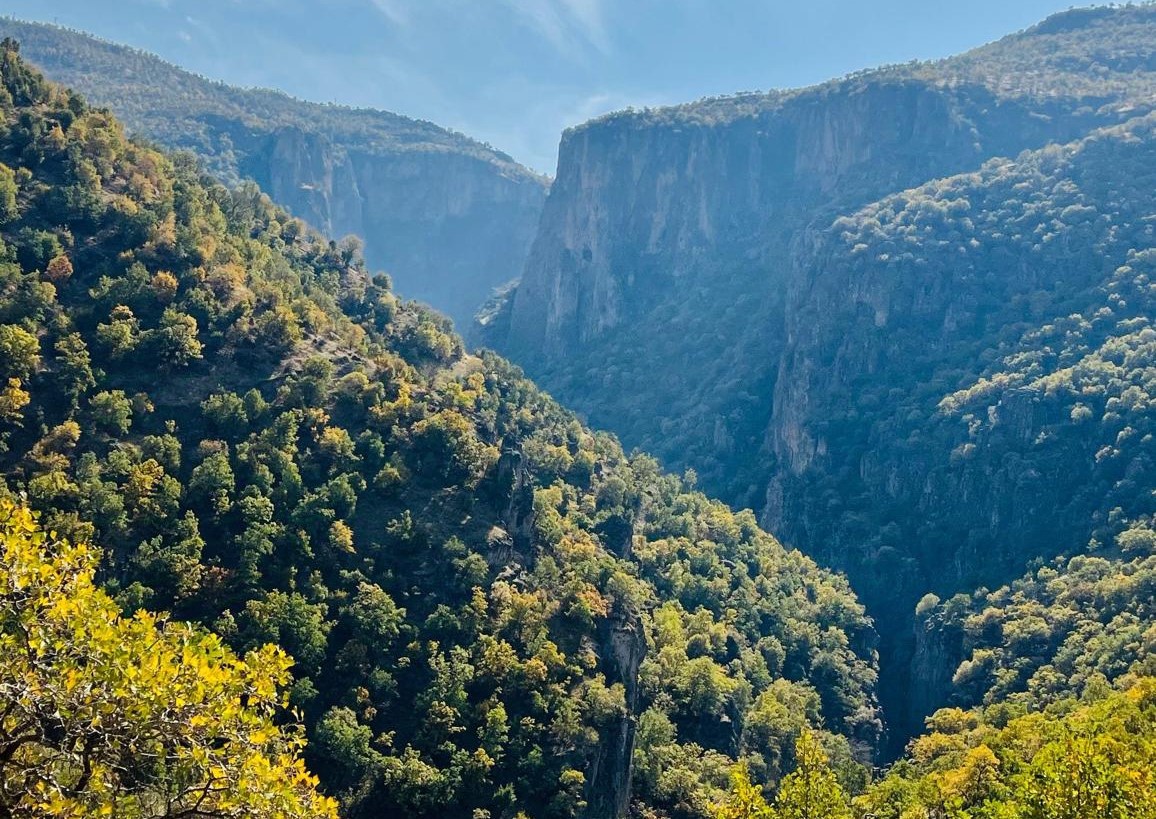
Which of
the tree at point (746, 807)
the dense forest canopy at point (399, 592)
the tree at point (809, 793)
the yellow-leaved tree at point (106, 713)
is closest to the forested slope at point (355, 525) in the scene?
the dense forest canopy at point (399, 592)

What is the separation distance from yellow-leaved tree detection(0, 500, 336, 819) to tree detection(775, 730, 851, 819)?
22.8 meters

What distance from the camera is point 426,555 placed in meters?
90.9

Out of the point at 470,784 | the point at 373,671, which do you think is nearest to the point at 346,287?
the point at 373,671

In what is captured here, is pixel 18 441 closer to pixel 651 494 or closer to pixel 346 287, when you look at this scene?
pixel 346 287

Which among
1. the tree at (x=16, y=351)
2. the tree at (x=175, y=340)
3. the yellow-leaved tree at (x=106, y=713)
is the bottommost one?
the yellow-leaved tree at (x=106, y=713)

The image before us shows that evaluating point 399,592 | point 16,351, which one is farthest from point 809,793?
A: point 16,351

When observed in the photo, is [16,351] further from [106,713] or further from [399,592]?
[106,713]

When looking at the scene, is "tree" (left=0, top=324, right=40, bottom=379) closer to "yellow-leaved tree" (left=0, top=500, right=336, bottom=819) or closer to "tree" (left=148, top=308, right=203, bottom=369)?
"tree" (left=148, top=308, right=203, bottom=369)

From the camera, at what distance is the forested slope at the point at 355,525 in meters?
74.9

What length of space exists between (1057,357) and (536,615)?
146m

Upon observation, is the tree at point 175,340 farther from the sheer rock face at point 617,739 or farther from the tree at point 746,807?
the tree at point 746,807

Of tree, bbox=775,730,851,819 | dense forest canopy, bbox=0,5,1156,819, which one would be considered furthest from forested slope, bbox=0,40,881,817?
tree, bbox=775,730,851,819

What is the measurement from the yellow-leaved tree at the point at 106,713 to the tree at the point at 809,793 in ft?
74.7

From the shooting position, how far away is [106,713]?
18.6 meters
